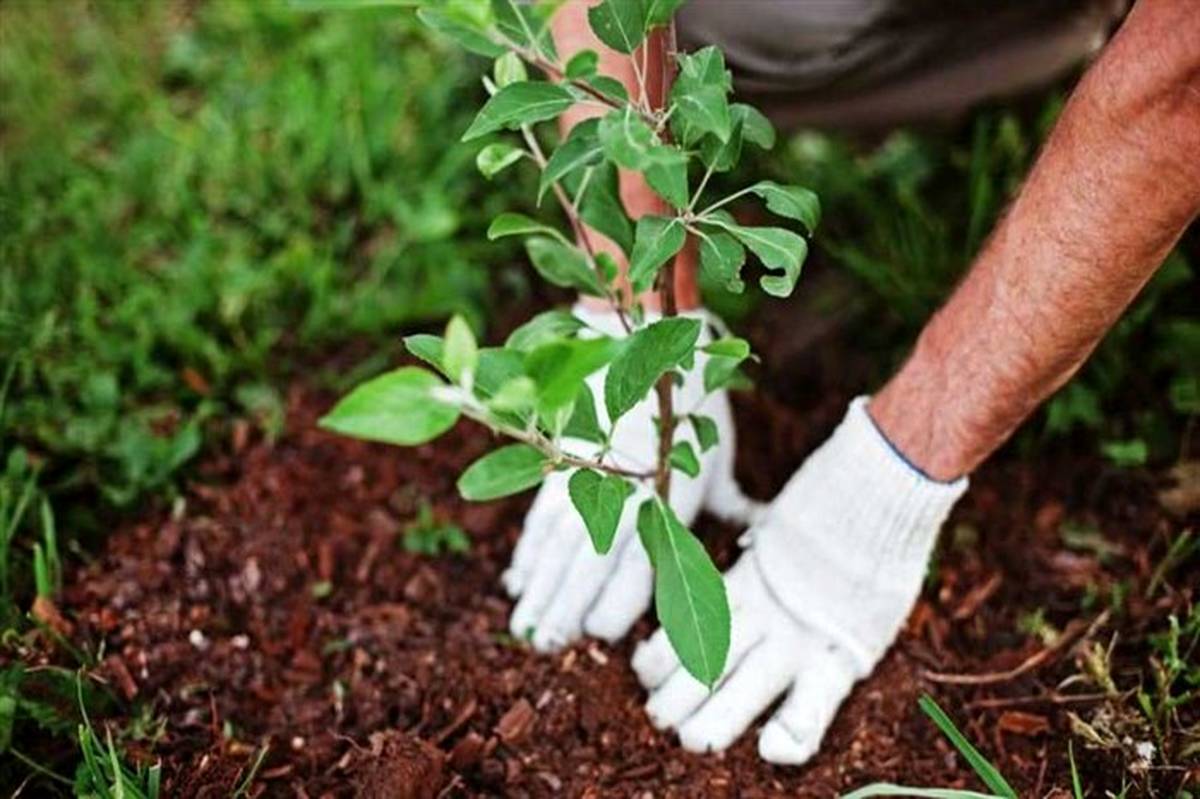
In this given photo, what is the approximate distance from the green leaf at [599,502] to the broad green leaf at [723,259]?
0.63 feet

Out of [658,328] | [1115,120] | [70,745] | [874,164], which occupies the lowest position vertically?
[70,745]

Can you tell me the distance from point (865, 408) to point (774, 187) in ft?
1.19

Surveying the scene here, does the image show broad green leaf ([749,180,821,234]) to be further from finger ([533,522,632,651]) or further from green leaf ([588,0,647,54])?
finger ([533,522,632,651])

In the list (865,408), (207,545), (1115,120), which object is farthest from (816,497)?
(207,545)

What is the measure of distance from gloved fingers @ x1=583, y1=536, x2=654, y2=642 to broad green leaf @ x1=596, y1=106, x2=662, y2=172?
63cm

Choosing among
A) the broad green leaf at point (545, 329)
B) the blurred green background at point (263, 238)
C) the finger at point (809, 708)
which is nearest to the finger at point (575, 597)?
the finger at point (809, 708)

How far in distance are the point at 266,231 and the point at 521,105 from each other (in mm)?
1091

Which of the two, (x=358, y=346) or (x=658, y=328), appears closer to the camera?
(x=658, y=328)

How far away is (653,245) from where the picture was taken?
1.08 m

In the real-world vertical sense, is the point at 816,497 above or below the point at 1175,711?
above

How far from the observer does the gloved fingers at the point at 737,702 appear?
1418 millimetres

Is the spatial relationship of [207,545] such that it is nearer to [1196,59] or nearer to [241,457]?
[241,457]

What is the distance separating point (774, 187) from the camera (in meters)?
1.16

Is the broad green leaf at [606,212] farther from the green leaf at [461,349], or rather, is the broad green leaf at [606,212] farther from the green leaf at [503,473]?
the green leaf at [461,349]
